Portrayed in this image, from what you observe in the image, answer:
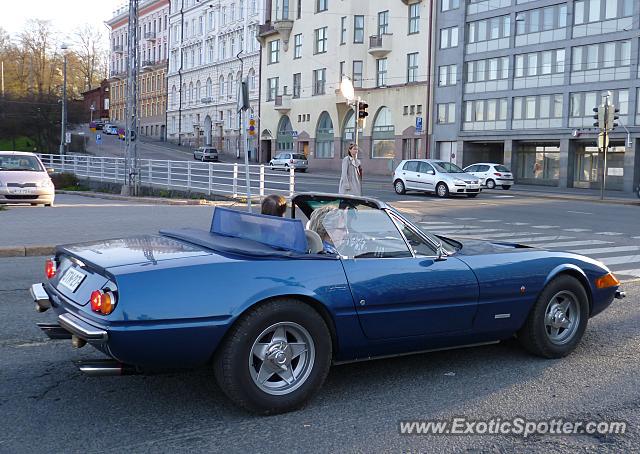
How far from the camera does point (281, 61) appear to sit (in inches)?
2788

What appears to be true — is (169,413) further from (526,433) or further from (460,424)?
(526,433)

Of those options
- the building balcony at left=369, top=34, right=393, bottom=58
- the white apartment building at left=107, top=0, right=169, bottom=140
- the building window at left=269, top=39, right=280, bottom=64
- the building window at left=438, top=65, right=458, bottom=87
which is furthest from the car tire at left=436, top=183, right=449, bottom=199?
the white apartment building at left=107, top=0, right=169, bottom=140

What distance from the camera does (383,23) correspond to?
58938 mm

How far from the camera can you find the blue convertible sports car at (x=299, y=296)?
4031 mm

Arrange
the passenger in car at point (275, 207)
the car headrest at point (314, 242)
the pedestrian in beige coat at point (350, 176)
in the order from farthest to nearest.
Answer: the pedestrian in beige coat at point (350, 176) < the passenger in car at point (275, 207) < the car headrest at point (314, 242)

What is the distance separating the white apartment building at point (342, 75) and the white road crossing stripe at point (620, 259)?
43.0 metres

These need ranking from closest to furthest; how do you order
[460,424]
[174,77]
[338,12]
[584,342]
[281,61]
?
1. [460,424]
2. [584,342]
3. [338,12]
4. [281,61]
5. [174,77]

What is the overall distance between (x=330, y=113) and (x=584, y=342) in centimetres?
5845

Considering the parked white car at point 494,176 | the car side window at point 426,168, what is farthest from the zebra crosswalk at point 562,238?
the parked white car at point 494,176

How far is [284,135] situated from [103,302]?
6790cm

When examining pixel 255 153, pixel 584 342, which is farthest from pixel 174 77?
pixel 584 342

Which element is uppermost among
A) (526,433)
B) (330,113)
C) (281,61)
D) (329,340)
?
(281,61)

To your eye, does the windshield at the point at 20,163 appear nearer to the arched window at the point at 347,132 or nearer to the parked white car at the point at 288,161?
the parked white car at the point at 288,161

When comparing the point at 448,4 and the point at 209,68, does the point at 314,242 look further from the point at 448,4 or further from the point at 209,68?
the point at 209,68
